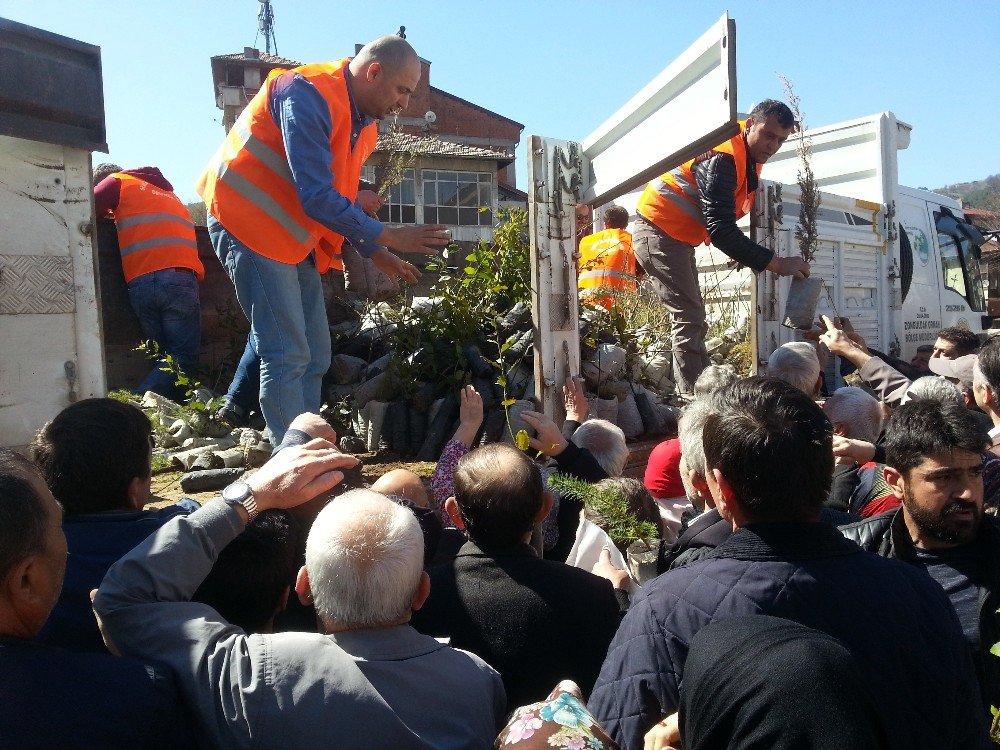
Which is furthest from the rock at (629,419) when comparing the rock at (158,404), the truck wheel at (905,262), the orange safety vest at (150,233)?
the truck wheel at (905,262)

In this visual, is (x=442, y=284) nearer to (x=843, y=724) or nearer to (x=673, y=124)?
(x=673, y=124)

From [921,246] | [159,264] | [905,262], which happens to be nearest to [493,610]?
[159,264]

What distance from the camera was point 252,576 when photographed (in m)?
1.83

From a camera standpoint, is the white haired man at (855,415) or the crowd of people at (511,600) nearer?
the crowd of people at (511,600)

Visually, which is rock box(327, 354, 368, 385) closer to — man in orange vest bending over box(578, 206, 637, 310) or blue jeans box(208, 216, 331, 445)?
man in orange vest bending over box(578, 206, 637, 310)

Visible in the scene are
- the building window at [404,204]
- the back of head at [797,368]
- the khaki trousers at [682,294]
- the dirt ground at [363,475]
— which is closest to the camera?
the back of head at [797,368]

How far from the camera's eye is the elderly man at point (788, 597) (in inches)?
54.6

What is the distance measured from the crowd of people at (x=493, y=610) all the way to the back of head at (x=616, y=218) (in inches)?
209

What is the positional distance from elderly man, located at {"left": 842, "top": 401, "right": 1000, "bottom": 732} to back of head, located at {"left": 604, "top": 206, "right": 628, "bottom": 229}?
5.31 meters

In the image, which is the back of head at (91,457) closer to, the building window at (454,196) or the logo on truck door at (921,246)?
the logo on truck door at (921,246)

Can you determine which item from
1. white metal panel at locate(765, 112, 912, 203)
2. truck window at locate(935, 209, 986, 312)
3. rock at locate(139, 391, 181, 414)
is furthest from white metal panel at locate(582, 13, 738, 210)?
truck window at locate(935, 209, 986, 312)

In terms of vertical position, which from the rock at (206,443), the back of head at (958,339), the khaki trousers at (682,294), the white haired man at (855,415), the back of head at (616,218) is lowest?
the rock at (206,443)

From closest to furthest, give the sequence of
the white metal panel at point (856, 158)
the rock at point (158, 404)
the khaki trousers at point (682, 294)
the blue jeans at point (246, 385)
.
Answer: the blue jeans at point (246, 385)
the khaki trousers at point (682, 294)
the rock at point (158, 404)
the white metal panel at point (856, 158)

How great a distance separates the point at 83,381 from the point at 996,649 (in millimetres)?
3108
